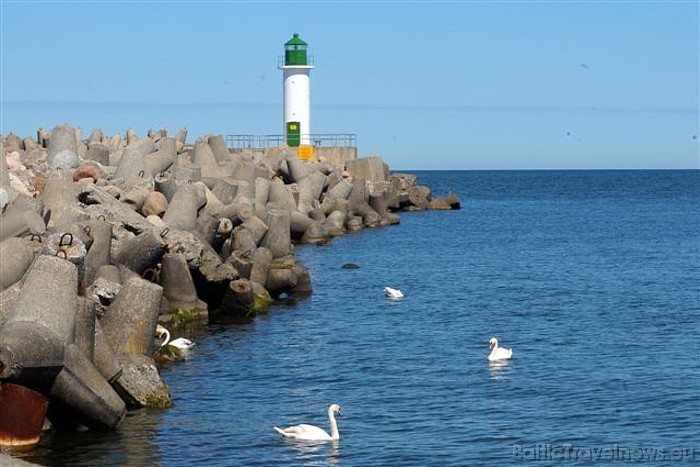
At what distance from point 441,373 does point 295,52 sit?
53.1 metres

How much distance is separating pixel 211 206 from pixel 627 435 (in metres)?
16.3

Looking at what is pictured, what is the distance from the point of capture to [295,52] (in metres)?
71.4

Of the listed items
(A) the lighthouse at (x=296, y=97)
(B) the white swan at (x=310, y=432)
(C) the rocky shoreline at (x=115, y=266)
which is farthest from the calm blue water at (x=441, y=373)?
(A) the lighthouse at (x=296, y=97)

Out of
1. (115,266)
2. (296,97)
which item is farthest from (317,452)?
(296,97)

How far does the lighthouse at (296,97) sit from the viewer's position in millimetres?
70188

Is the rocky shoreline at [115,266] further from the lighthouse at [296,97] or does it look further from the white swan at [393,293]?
the lighthouse at [296,97]

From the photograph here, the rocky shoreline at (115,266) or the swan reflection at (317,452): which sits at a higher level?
the rocky shoreline at (115,266)

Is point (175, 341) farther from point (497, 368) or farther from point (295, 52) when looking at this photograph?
point (295, 52)

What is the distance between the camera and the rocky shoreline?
45.8 feet

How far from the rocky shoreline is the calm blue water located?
1.78 ft

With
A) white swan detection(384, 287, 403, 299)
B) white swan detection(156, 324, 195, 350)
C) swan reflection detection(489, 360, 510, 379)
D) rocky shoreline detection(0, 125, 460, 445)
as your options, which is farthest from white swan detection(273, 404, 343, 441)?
white swan detection(384, 287, 403, 299)

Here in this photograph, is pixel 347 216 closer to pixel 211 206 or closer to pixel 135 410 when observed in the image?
pixel 211 206

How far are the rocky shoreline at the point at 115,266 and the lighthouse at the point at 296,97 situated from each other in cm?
2563

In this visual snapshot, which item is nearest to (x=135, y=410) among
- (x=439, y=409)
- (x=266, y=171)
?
(x=439, y=409)
